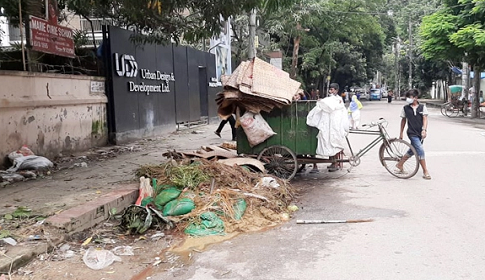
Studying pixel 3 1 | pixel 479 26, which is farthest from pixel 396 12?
pixel 3 1

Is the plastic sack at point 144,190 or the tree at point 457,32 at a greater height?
the tree at point 457,32

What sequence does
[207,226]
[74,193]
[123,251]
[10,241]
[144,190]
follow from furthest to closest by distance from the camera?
[74,193], [144,190], [207,226], [123,251], [10,241]

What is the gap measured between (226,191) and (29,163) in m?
4.01

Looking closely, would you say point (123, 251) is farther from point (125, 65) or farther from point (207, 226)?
point (125, 65)

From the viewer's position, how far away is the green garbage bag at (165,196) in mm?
5840

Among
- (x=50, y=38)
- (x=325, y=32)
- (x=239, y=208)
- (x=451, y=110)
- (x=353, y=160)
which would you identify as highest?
(x=325, y=32)

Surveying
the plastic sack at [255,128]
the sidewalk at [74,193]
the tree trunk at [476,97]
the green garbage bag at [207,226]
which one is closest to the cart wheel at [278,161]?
the plastic sack at [255,128]

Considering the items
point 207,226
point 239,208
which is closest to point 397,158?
point 239,208

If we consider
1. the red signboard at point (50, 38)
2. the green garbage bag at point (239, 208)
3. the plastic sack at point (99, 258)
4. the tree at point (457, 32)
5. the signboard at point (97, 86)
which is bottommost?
the plastic sack at point (99, 258)

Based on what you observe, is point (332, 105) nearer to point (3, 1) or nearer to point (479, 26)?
point (3, 1)

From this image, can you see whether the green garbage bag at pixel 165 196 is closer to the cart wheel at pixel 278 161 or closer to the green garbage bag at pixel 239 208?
the green garbage bag at pixel 239 208

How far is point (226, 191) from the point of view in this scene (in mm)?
5930

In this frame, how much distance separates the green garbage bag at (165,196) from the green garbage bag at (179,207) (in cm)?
11

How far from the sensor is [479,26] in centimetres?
1870
